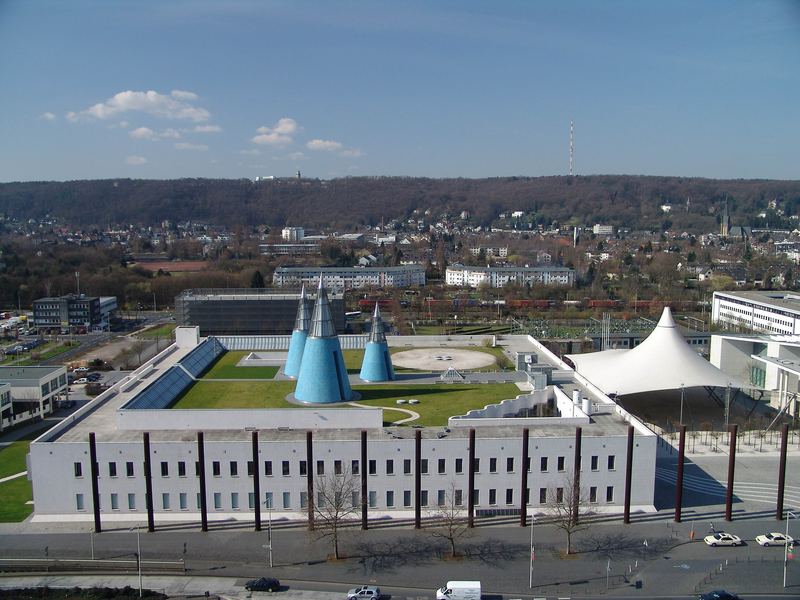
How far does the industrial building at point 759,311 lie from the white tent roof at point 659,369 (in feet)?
74.0

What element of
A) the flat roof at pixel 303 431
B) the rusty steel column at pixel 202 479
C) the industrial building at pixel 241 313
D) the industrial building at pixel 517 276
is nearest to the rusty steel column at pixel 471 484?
the flat roof at pixel 303 431

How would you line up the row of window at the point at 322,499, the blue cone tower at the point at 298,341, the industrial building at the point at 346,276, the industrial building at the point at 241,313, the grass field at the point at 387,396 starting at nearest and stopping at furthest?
the row of window at the point at 322,499 → the grass field at the point at 387,396 → the blue cone tower at the point at 298,341 → the industrial building at the point at 241,313 → the industrial building at the point at 346,276

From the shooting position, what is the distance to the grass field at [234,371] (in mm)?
33344

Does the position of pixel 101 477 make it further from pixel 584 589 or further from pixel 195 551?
pixel 584 589

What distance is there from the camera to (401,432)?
25.2m

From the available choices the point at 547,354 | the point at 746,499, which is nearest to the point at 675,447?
the point at 746,499

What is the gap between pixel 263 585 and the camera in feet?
65.3

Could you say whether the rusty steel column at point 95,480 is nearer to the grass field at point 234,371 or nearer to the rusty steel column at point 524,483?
the grass field at point 234,371

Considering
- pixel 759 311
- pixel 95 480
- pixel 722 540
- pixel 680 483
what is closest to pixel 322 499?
pixel 95 480

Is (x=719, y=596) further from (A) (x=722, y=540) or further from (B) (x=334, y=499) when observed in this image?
(B) (x=334, y=499)

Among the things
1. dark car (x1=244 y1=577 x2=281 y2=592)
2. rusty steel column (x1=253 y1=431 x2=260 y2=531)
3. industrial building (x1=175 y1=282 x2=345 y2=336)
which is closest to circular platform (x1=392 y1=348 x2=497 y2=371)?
rusty steel column (x1=253 y1=431 x2=260 y2=531)

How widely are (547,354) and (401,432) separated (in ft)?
51.1

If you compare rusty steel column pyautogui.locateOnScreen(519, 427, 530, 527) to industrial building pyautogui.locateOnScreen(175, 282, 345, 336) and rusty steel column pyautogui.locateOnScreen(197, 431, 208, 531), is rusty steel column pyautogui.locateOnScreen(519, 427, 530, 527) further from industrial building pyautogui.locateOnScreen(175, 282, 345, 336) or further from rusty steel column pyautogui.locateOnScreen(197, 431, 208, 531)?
industrial building pyautogui.locateOnScreen(175, 282, 345, 336)

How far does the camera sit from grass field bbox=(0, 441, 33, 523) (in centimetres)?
2469
